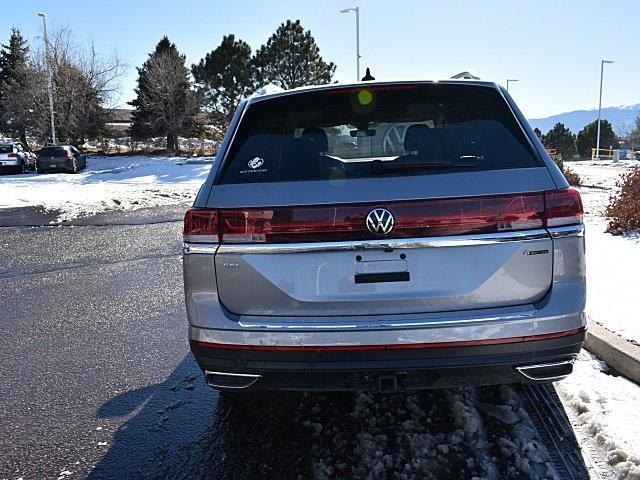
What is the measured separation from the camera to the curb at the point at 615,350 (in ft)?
11.5

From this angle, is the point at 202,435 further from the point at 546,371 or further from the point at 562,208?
the point at 562,208

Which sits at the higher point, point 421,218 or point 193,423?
point 421,218

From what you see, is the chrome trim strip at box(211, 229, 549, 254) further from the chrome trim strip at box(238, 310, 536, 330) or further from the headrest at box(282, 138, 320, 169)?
the headrest at box(282, 138, 320, 169)

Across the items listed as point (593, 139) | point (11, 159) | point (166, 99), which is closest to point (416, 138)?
point (11, 159)

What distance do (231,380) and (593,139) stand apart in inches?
2438

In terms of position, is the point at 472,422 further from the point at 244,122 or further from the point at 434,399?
the point at 244,122

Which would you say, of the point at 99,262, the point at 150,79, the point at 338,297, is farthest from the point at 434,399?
the point at 150,79

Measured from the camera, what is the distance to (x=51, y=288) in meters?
6.51

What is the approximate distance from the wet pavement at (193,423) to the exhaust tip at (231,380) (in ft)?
1.42

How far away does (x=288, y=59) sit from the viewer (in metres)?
44.7

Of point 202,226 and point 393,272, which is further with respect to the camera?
point 202,226

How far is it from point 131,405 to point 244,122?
1924 millimetres

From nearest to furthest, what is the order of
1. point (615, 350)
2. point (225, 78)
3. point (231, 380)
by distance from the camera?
point (231, 380) → point (615, 350) → point (225, 78)

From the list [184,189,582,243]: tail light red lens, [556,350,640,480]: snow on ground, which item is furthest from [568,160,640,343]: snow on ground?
[184,189,582,243]: tail light red lens
